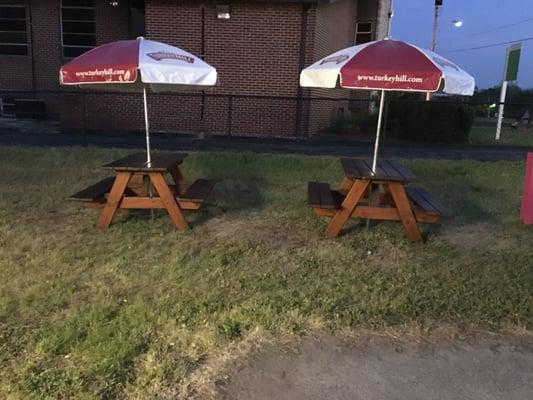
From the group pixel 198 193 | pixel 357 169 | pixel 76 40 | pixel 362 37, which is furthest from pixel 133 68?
pixel 362 37

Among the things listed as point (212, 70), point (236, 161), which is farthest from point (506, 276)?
point (236, 161)

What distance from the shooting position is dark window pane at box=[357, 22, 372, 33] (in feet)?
73.1

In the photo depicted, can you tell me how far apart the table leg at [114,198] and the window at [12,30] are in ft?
49.0

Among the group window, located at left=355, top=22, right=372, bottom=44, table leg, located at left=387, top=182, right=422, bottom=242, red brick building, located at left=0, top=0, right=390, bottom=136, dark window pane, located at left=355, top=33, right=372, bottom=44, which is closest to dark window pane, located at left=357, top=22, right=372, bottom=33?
window, located at left=355, top=22, right=372, bottom=44

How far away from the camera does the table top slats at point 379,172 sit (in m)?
5.46

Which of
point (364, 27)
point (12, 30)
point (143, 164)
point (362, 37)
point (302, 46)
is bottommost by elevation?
point (143, 164)

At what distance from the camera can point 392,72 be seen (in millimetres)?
4812

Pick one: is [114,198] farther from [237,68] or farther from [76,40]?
[76,40]

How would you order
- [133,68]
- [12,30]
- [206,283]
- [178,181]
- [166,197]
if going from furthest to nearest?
[12,30]
[178,181]
[166,197]
[133,68]
[206,283]

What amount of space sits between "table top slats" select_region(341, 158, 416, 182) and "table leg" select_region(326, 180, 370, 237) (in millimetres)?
94

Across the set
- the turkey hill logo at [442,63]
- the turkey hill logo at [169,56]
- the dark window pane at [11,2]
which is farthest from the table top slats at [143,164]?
the dark window pane at [11,2]

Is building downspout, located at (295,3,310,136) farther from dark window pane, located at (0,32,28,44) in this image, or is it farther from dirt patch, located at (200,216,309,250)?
dark window pane, located at (0,32,28,44)

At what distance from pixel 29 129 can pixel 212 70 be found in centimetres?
1111

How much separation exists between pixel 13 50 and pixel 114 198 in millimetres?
15345
